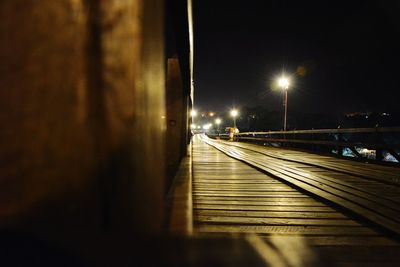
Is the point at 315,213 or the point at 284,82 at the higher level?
the point at 284,82

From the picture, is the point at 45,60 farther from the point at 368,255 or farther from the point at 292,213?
the point at 292,213

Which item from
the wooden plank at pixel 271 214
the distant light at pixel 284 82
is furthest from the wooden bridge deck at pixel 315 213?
the distant light at pixel 284 82

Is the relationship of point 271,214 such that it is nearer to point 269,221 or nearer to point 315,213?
point 269,221

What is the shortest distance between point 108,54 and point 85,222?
30 centimetres

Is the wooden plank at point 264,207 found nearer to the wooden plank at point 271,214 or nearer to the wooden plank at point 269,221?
the wooden plank at point 271,214

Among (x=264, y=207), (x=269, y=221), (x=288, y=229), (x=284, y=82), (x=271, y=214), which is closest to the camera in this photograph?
(x=288, y=229)

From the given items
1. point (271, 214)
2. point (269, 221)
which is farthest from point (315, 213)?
point (269, 221)

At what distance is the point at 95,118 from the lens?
0.41 metres

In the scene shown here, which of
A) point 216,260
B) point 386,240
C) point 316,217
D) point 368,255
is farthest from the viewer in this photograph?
point 316,217

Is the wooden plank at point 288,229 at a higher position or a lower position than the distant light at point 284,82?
lower

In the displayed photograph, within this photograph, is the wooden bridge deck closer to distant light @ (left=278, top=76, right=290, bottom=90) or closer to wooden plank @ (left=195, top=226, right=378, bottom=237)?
wooden plank @ (left=195, top=226, right=378, bottom=237)

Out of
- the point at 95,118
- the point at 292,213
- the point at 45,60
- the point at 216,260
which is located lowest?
the point at 292,213

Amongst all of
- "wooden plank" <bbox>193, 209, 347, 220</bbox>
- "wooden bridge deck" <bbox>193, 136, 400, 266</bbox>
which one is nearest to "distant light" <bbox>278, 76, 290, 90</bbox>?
"wooden bridge deck" <bbox>193, 136, 400, 266</bbox>

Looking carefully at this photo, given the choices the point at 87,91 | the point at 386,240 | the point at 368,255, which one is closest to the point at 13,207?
the point at 87,91
